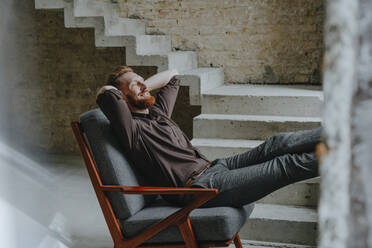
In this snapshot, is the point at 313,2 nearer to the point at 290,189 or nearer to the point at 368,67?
the point at 290,189

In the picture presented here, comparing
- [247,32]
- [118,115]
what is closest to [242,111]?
[247,32]

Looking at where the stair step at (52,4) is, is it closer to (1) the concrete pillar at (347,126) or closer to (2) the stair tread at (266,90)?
(2) the stair tread at (266,90)

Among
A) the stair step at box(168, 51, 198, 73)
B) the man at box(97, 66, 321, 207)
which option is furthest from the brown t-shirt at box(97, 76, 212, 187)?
the stair step at box(168, 51, 198, 73)

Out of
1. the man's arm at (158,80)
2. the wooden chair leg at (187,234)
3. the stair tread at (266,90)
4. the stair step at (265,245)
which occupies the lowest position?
the stair step at (265,245)

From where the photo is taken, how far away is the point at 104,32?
157 inches

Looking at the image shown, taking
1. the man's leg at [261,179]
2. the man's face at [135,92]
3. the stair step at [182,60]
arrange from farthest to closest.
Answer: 1. the stair step at [182,60]
2. the man's face at [135,92]
3. the man's leg at [261,179]

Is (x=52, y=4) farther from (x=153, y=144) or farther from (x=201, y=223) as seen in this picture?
(x=201, y=223)

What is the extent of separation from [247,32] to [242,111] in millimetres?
1212

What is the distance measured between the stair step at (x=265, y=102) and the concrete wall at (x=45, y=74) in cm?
166

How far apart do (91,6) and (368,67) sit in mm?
4076

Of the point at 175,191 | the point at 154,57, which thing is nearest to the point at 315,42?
the point at 154,57

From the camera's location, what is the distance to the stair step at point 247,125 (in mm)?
3408

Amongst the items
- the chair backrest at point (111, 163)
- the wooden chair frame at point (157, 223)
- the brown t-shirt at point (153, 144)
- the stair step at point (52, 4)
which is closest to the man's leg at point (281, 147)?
the brown t-shirt at point (153, 144)

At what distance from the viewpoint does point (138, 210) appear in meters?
2.23
